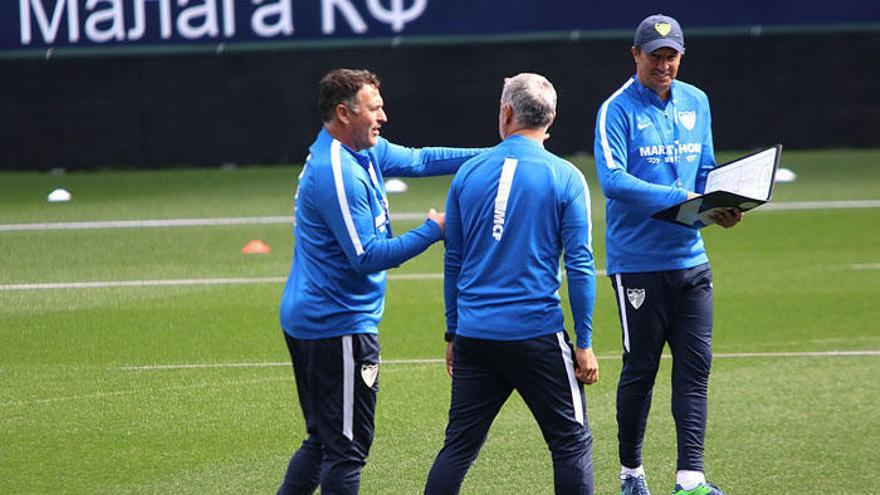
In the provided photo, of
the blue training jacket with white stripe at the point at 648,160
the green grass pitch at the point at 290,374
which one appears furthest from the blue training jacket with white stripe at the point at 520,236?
the green grass pitch at the point at 290,374

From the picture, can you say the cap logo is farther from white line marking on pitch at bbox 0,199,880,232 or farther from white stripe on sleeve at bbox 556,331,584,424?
white line marking on pitch at bbox 0,199,880,232

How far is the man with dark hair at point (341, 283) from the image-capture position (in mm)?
5668

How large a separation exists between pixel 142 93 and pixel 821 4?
988cm

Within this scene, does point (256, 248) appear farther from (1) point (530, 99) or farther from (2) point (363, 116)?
(1) point (530, 99)

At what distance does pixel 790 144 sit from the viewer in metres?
20.9

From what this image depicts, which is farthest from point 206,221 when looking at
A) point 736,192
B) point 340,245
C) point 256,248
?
point 340,245

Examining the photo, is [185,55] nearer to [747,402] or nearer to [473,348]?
[747,402]

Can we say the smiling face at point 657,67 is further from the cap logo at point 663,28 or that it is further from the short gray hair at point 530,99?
the short gray hair at point 530,99

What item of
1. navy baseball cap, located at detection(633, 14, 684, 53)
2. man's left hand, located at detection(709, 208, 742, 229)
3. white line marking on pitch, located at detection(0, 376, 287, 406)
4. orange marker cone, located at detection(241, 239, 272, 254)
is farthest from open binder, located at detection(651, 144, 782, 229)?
orange marker cone, located at detection(241, 239, 272, 254)

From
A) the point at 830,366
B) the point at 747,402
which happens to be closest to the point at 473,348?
the point at 747,402

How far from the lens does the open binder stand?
6.23 meters

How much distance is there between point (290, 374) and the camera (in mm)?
9703

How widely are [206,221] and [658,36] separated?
1084cm

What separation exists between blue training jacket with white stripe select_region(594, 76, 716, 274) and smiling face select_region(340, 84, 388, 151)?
4.26 ft
